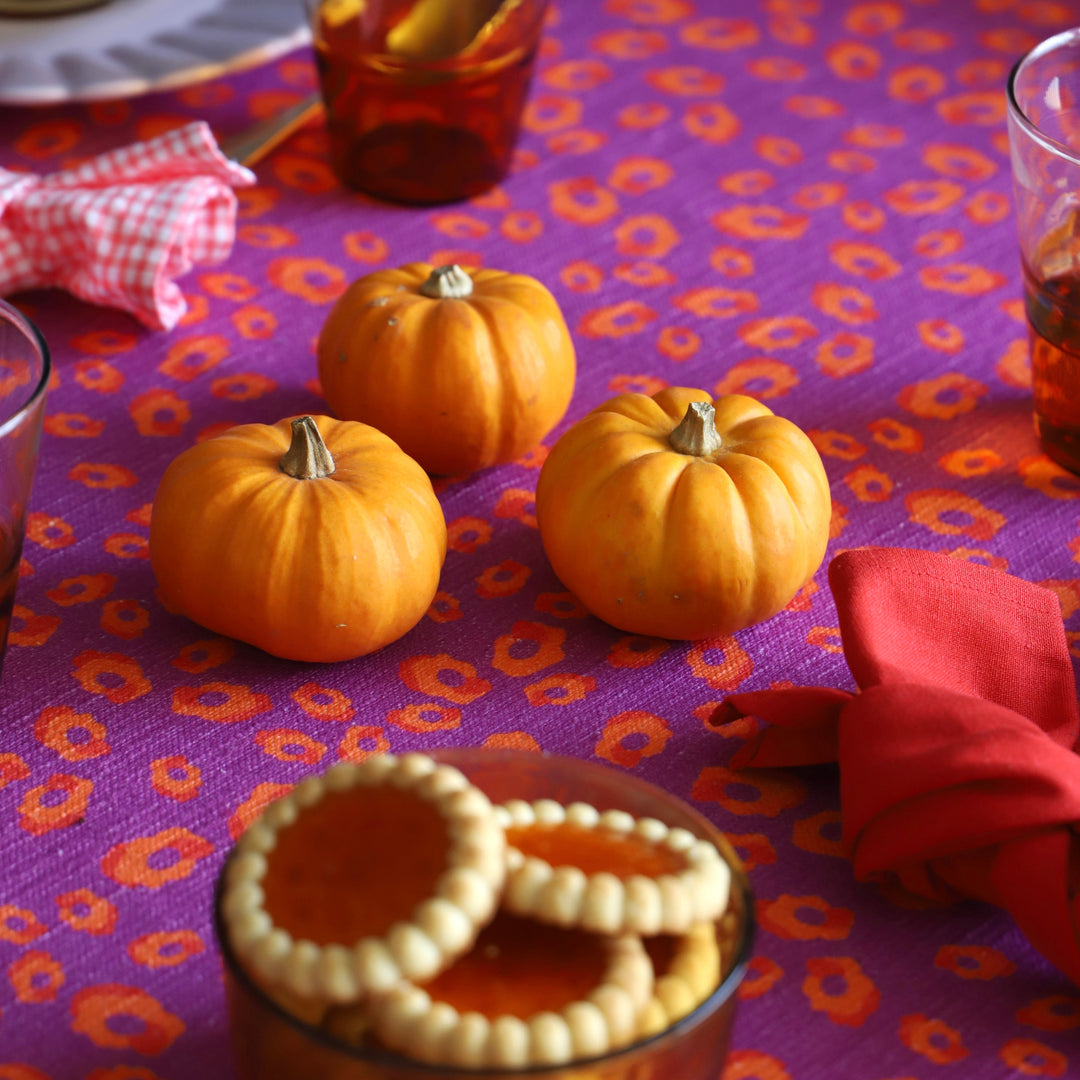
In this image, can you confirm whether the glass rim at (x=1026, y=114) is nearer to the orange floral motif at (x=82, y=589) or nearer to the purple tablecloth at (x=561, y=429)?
the purple tablecloth at (x=561, y=429)

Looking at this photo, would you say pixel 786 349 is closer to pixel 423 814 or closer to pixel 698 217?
pixel 698 217

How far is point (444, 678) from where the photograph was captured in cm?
87

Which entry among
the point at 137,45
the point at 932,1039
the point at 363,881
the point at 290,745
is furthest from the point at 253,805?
the point at 137,45

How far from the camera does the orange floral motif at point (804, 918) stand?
2.33 feet

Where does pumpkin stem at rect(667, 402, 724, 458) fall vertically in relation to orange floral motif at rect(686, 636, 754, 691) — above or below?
above

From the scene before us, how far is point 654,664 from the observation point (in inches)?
34.9

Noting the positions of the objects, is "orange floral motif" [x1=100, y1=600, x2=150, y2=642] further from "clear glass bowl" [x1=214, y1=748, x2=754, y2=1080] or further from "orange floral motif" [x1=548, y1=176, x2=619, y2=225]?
"orange floral motif" [x1=548, y1=176, x2=619, y2=225]

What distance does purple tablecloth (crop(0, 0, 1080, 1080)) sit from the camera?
0.69 m

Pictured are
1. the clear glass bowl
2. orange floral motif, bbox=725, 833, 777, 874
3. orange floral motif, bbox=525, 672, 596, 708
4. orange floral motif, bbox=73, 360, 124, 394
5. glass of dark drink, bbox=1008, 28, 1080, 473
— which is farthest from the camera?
orange floral motif, bbox=73, 360, 124, 394

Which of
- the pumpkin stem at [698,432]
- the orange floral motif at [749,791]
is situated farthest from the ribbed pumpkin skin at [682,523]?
the orange floral motif at [749,791]

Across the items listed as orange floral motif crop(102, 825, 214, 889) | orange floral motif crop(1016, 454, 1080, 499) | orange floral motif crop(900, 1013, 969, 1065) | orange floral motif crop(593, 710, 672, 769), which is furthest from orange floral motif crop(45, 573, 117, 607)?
orange floral motif crop(1016, 454, 1080, 499)

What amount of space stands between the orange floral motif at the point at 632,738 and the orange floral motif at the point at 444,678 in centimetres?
8

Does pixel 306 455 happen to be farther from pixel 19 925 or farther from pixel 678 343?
pixel 678 343

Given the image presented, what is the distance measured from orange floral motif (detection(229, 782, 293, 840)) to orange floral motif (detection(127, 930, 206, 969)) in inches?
2.6
